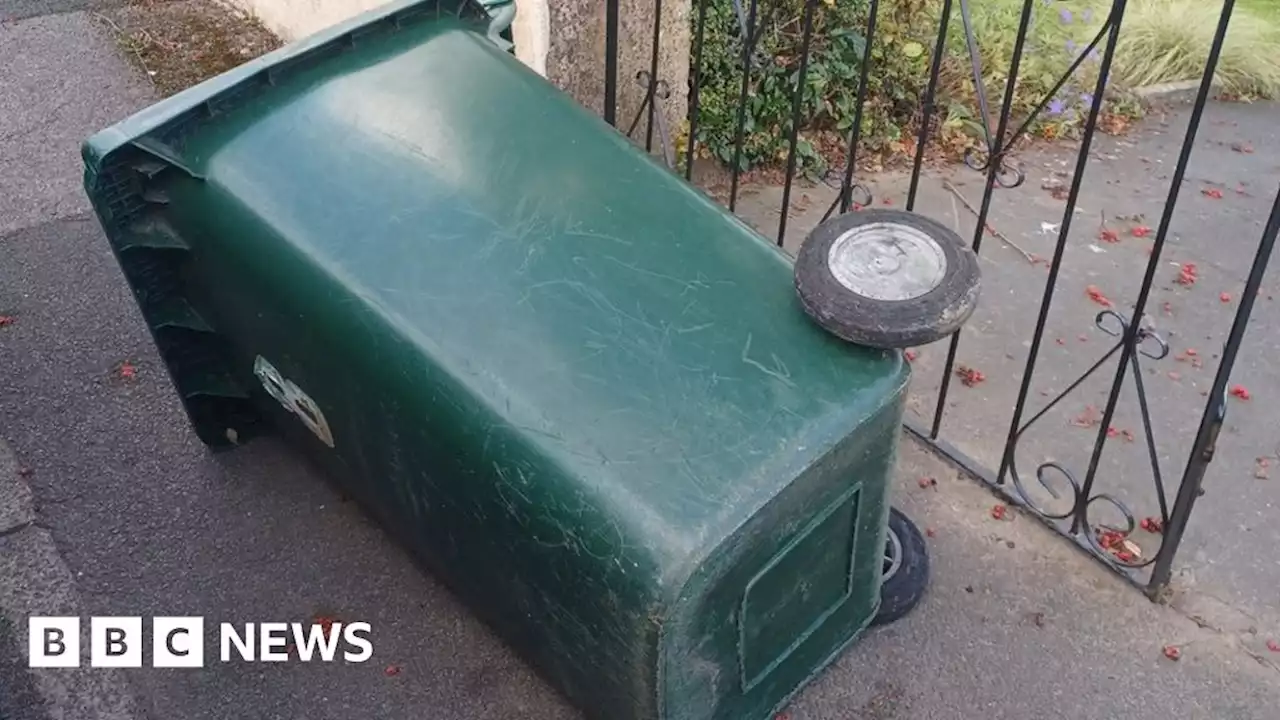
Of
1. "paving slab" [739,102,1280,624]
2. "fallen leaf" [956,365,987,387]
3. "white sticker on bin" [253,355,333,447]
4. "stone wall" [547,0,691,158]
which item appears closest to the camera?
"white sticker on bin" [253,355,333,447]

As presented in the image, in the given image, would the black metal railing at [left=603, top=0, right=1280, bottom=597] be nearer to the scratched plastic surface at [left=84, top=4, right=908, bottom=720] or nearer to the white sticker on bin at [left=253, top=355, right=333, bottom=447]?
the scratched plastic surface at [left=84, top=4, right=908, bottom=720]

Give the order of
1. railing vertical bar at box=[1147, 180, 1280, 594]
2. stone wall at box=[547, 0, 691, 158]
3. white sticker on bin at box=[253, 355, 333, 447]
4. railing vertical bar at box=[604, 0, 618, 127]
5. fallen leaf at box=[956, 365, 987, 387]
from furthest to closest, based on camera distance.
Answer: stone wall at box=[547, 0, 691, 158] → fallen leaf at box=[956, 365, 987, 387] → railing vertical bar at box=[604, 0, 618, 127] → white sticker on bin at box=[253, 355, 333, 447] → railing vertical bar at box=[1147, 180, 1280, 594]

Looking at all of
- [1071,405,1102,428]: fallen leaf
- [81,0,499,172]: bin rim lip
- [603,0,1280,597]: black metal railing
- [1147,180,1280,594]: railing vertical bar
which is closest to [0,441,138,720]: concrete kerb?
[81,0,499,172]: bin rim lip

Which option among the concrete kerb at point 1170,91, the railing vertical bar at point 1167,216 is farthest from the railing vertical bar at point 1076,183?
the concrete kerb at point 1170,91

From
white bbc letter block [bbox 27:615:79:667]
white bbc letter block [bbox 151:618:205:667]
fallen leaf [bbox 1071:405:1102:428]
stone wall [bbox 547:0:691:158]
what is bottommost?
white bbc letter block [bbox 27:615:79:667]

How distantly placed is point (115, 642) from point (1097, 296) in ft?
10.6

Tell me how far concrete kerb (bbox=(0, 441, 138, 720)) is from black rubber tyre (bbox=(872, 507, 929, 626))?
1.73 metres

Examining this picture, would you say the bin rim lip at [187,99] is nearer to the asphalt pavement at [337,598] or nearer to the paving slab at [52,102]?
the asphalt pavement at [337,598]

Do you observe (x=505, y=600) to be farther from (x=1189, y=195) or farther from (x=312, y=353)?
(x=1189, y=195)

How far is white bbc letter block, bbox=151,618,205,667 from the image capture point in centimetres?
264

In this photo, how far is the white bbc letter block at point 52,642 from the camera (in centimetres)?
263

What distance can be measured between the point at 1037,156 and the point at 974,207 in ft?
2.48

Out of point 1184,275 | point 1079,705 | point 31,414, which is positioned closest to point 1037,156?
point 1184,275

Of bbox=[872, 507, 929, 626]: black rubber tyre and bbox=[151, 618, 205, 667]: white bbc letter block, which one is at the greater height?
bbox=[872, 507, 929, 626]: black rubber tyre
